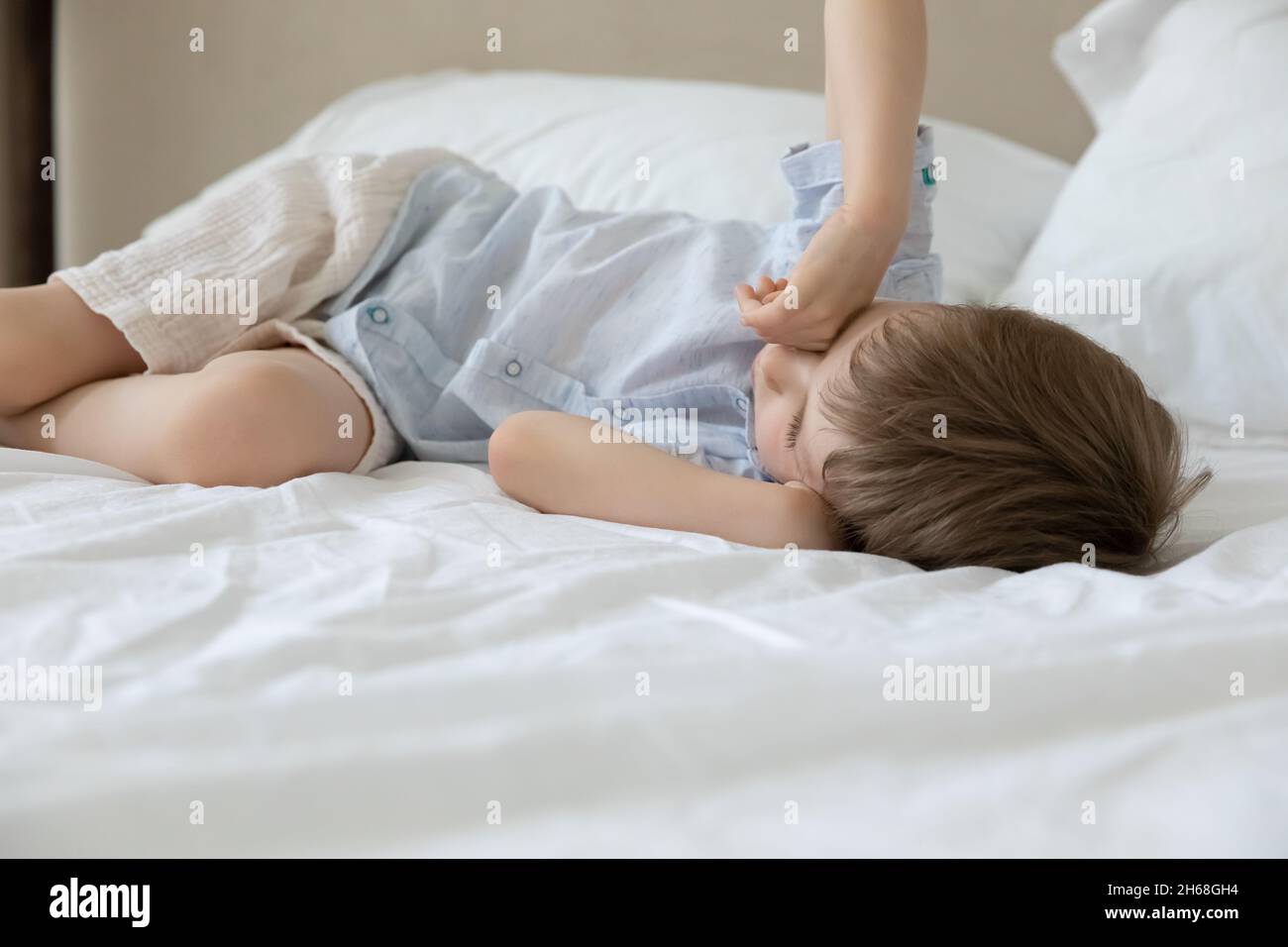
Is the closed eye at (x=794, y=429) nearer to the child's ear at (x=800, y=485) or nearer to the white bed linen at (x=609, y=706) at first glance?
the child's ear at (x=800, y=485)

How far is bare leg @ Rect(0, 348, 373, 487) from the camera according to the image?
33.2 inches

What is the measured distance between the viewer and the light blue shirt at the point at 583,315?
3.21 ft

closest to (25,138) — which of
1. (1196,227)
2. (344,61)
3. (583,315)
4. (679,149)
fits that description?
(344,61)

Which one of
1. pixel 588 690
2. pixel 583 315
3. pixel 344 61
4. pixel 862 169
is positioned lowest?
pixel 588 690

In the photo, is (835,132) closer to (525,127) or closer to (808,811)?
(525,127)

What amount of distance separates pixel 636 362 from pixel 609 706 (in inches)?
22.4

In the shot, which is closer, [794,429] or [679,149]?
[794,429]

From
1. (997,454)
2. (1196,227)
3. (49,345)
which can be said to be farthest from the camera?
(1196,227)

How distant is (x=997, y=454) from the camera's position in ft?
2.38

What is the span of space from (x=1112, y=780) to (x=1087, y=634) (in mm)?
99

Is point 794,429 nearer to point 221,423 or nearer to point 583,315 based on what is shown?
point 583,315

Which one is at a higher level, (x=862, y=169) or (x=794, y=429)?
(x=862, y=169)

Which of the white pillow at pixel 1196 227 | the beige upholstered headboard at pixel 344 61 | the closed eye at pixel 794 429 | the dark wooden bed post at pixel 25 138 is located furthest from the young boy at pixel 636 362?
the dark wooden bed post at pixel 25 138
